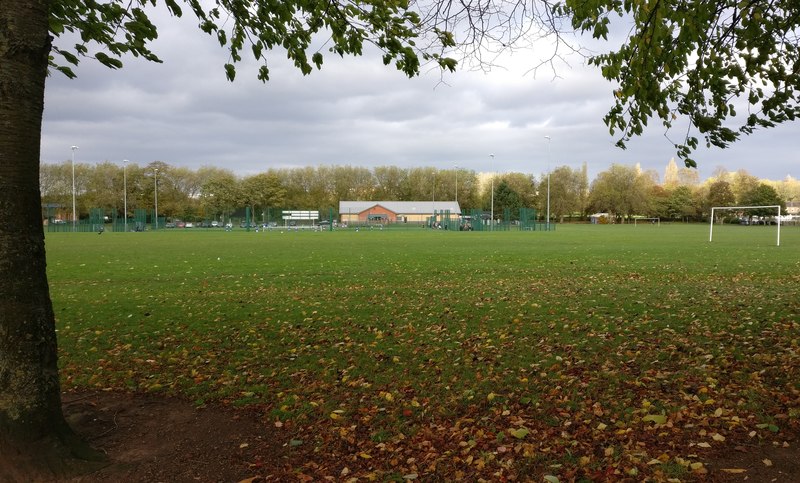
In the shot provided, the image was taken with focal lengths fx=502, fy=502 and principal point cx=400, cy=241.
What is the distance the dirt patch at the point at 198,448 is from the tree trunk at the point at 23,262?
0.50 m

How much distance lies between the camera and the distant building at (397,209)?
356 ft

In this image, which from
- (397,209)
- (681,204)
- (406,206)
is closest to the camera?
(681,204)

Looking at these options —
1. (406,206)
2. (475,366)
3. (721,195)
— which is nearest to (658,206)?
(721,195)

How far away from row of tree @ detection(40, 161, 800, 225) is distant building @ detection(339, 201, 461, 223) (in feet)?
18.9

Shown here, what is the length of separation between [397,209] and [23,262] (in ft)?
363

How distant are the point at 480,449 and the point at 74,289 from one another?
13289 mm

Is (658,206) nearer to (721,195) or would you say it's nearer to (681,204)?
(681,204)

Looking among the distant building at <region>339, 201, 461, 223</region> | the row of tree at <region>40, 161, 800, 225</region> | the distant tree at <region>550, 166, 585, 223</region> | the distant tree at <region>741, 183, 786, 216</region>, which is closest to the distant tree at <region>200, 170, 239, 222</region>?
the row of tree at <region>40, 161, 800, 225</region>

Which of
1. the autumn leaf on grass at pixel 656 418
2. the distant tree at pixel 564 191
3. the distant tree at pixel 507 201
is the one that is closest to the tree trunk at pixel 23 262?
the autumn leaf on grass at pixel 656 418

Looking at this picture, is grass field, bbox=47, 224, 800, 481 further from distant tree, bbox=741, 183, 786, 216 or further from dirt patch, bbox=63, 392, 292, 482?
distant tree, bbox=741, 183, 786, 216

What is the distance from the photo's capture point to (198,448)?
4668mm

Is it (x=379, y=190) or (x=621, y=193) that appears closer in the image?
(x=621, y=193)

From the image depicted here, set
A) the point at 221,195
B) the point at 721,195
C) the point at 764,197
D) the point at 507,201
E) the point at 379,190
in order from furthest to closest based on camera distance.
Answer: the point at 379,190
the point at 721,195
the point at 764,197
the point at 221,195
the point at 507,201

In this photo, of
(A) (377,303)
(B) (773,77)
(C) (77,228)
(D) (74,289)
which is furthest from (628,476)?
(C) (77,228)
